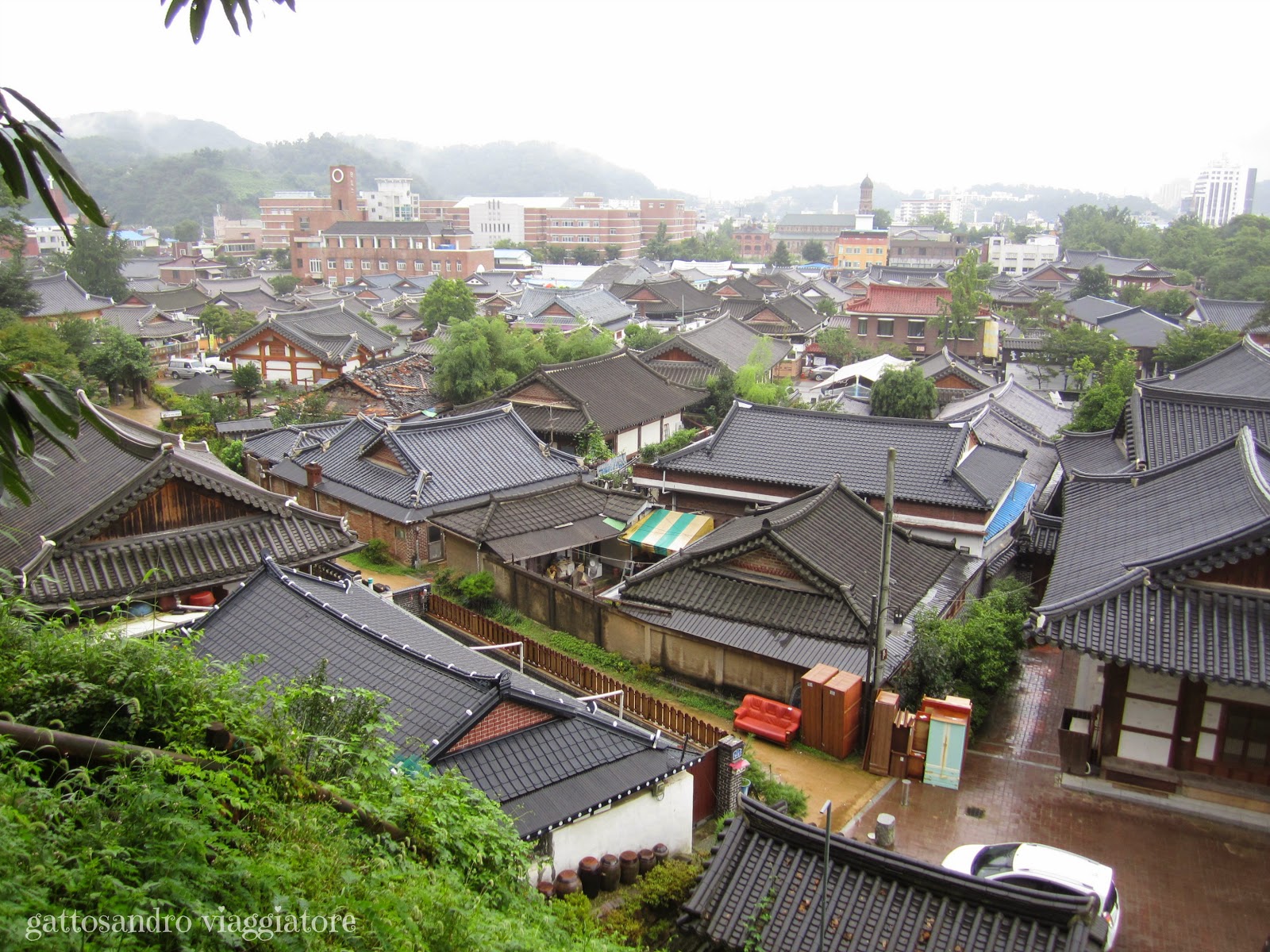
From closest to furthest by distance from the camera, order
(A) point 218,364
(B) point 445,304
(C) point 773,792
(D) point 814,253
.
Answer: (C) point 773,792
(A) point 218,364
(B) point 445,304
(D) point 814,253

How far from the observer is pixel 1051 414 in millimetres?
39812

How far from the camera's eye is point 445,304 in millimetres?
A: 58688

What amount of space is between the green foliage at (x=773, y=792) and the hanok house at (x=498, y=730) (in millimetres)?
1312

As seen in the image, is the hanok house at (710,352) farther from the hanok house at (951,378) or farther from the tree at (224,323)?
the tree at (224,323)

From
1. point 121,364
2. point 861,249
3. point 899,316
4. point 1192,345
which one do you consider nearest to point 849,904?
point 121,364

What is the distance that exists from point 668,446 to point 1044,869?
21.4 meters

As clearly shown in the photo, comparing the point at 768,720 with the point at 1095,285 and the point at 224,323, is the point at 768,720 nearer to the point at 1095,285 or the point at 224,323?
the point at 224,323

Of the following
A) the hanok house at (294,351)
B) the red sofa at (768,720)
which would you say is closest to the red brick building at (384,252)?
the hanok house at (294,351)

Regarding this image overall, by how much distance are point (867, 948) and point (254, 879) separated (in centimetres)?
553

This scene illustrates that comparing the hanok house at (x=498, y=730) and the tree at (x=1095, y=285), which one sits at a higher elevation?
the tree at (x=1095, y=285)

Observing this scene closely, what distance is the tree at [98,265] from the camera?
69250 mm

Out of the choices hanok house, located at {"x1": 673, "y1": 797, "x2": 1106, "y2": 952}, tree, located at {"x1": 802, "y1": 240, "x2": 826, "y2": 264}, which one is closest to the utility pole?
hanok house, located at {"x1": 673, "y1": 797, "x2": 1106, "y2": 952}

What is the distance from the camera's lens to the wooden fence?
47.5 ft

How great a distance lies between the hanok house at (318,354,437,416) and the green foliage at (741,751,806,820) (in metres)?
29.0
